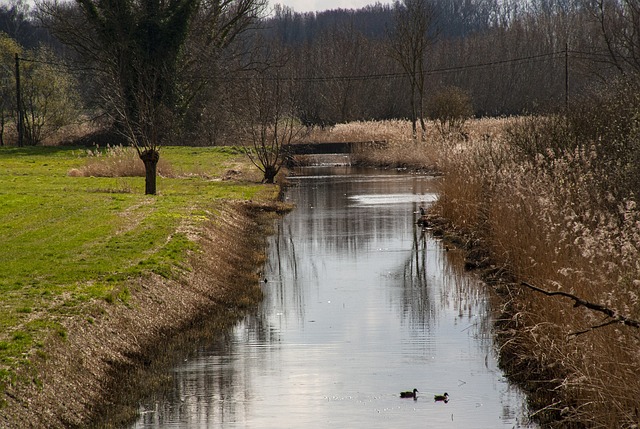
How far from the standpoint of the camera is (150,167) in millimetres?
26641

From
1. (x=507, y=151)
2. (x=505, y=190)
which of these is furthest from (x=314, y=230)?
(x=505, y=190)

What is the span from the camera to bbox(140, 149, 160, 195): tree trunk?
26234mm

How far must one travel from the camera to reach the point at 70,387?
9727 mm

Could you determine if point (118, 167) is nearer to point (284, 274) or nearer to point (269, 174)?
point (269, 174)

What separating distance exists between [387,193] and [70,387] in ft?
81.8

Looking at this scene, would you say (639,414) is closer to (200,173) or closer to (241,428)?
(241,428)

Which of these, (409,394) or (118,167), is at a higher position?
(118,167)

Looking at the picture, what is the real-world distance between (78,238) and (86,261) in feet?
8.06

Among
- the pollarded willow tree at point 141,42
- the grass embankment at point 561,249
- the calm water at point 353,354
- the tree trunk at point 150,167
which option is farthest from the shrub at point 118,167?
the calm water at point 353,354

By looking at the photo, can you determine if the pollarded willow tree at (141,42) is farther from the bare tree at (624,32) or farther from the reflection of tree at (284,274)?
the reflection of tree at (284,274)

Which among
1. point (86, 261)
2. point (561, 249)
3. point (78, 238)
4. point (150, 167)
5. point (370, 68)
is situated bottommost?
point (86, 261)

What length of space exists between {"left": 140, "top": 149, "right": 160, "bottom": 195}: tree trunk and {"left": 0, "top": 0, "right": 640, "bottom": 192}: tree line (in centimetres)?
6

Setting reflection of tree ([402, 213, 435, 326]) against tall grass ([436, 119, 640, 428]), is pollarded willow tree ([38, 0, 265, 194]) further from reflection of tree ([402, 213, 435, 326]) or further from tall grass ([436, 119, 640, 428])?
tall grass ([436, 119, 640, 428])

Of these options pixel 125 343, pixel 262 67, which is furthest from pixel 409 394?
pixel 262 67
